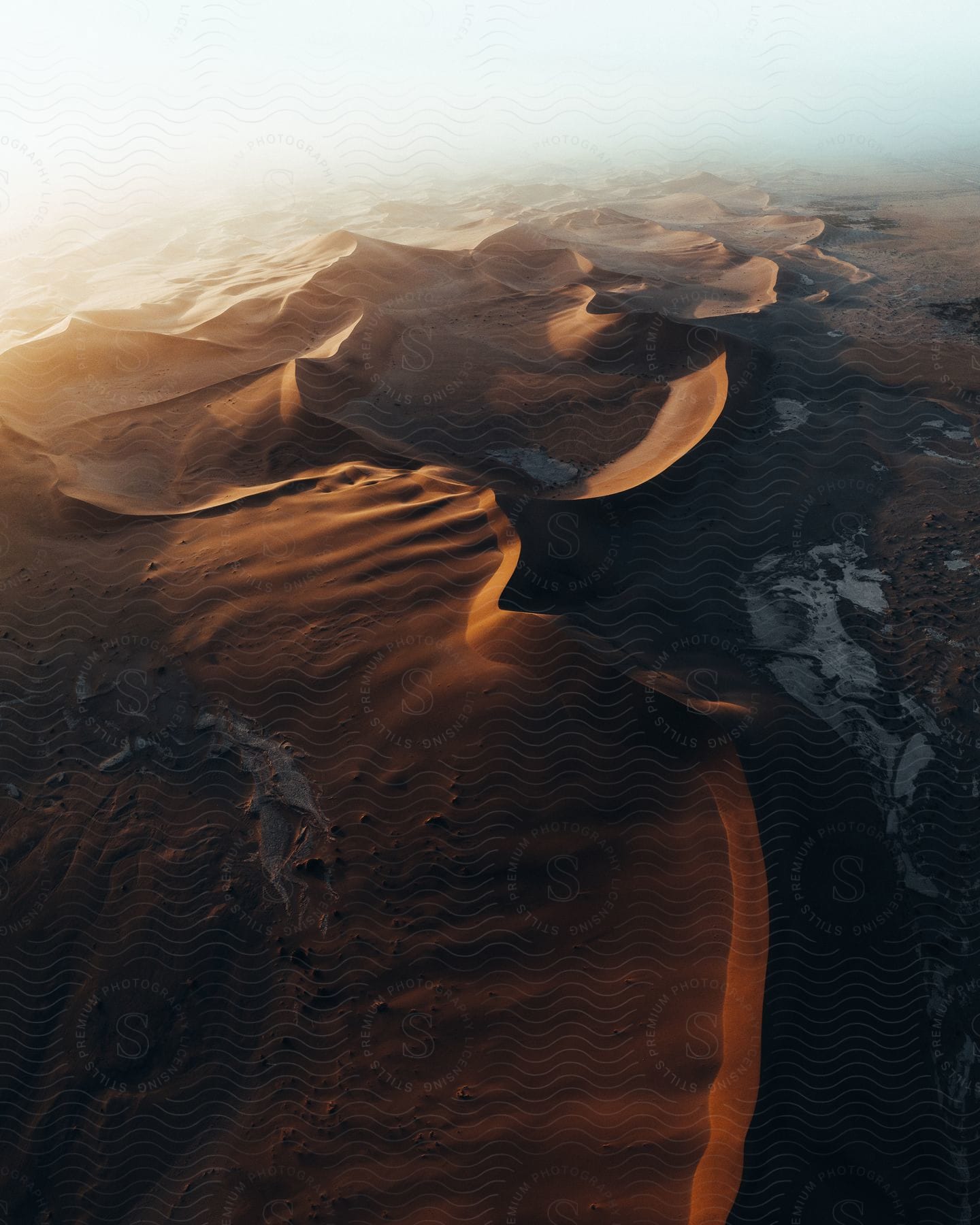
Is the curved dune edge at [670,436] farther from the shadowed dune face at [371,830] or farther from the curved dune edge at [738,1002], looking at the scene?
the curved dune edge at [738,1002]

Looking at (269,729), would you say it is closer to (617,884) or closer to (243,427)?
(617,884)

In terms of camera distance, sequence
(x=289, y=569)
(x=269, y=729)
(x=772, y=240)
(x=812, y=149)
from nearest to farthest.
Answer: (x=269, y=729), (x=289, y=569), (x=772, y=240), (x=812, y=149)

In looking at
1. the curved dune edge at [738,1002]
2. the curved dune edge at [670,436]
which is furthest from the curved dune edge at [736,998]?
the curved dune edge at [670,436]

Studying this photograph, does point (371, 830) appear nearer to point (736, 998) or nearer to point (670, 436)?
point (736, 998)

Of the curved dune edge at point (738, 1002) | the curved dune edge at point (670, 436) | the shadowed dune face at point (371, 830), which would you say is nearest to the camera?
the curved dune edge at point (738, 1002)

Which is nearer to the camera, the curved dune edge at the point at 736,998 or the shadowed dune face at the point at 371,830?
the curved dune edge at the point at 736,998

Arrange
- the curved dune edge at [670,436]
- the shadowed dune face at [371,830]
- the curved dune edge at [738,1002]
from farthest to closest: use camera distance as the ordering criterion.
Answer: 1. the curved dune edge at [670,436]
2. the shadowed dune face at [371,830]
3. the curved dune edge at [738,1002]

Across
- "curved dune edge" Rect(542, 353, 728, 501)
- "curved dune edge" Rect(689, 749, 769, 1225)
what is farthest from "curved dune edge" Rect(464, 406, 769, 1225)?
"curved dune edge" Rect(542, 353, 728, 501)

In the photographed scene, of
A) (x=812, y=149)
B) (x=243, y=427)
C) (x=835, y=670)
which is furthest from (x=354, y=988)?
(x=812, y=149)
